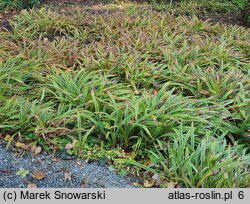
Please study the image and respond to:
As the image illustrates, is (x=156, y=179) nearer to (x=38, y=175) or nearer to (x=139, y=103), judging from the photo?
(x=139, y=103)

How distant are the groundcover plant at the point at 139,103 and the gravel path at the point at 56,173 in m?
0.12

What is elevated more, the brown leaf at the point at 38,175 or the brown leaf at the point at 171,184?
the brown leaf at the point at 38,175

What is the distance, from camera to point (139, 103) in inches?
133

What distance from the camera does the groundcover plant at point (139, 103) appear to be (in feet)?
9.63

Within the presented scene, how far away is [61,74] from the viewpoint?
3959 millimetres

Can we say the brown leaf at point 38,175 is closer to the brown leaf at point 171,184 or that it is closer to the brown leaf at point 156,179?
the brown leaf at point 156,179

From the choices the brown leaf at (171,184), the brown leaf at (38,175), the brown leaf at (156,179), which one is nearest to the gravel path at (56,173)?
the brown leaf at (38,175)

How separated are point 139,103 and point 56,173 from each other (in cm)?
105

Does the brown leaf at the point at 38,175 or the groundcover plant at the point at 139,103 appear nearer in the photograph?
the brown leaf at the point at 38,175

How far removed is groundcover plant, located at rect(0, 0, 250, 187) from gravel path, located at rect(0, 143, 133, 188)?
12 cm

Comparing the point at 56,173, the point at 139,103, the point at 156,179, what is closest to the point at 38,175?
the point at 56,173

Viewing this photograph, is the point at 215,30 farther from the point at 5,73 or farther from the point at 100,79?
the point at 5,73

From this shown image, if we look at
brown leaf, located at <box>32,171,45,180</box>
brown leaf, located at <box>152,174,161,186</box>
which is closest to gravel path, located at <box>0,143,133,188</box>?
brown leaf, located at <box>32,171,45,180</box>

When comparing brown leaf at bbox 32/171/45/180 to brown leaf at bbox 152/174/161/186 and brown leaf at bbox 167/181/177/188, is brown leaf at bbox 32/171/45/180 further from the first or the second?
brown leaf at bbox 167/181/177/188
